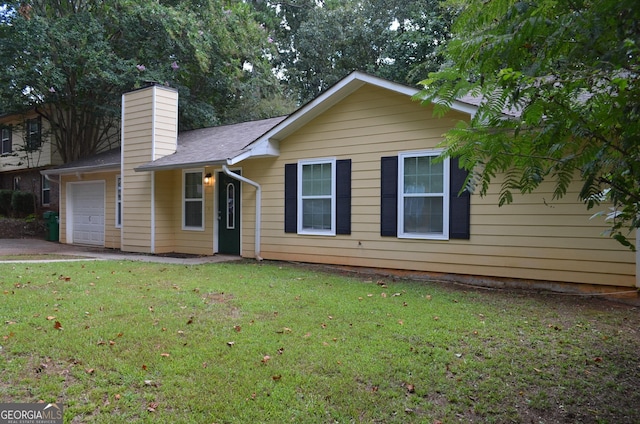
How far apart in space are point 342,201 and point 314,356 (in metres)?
5.16

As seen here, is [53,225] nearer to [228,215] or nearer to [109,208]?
[109,208]

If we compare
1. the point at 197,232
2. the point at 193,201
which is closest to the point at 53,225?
the point at 193,201

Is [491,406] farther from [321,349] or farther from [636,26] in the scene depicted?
[636,26]

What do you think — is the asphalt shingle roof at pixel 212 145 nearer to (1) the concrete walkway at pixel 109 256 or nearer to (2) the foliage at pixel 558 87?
(1) the concrete walkway at pixel 109 256

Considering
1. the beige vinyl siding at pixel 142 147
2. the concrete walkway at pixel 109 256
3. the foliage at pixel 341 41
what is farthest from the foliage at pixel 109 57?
the concrete walkway at pixel 109 256

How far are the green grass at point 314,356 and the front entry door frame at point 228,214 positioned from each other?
425cm

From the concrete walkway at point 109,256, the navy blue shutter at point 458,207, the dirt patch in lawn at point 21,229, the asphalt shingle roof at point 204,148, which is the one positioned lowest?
the concrete walkway at point 109,256

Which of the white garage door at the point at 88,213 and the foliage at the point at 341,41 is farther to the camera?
the foliage at the point at 341,41

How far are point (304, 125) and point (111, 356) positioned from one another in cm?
654

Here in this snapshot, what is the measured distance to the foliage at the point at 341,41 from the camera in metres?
19.6

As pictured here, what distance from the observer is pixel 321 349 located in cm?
375

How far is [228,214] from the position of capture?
1040 centimetres

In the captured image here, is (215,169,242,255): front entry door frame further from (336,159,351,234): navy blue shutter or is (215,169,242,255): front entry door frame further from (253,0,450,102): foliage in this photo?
(253,0,450,102): foliage

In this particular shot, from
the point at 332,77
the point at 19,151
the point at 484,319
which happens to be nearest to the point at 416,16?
the point at 332,77
